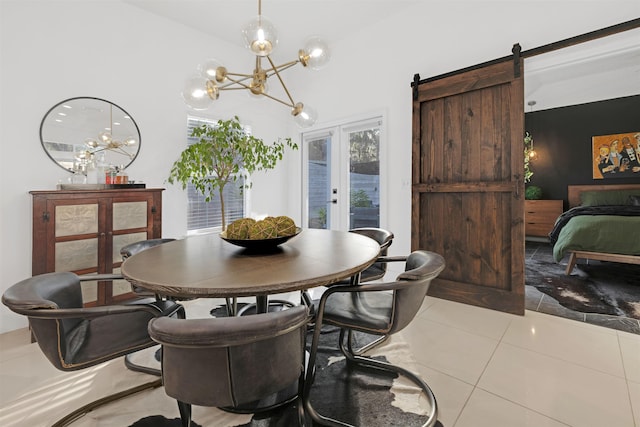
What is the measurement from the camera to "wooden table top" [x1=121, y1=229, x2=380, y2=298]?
109 centimetres

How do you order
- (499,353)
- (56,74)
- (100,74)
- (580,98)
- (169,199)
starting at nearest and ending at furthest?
(499,353) < (56,74) < (100,74) < (169,199) < (580,98)

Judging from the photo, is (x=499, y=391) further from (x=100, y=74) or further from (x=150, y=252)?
(x=100, y=74)

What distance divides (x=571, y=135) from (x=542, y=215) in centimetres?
169

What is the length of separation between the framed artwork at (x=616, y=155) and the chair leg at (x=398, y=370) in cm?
651

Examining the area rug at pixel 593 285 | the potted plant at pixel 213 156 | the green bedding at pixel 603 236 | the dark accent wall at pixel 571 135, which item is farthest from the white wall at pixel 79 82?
the dark accent wall at pixel 571 135

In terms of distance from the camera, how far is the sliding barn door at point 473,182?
2.71 metres

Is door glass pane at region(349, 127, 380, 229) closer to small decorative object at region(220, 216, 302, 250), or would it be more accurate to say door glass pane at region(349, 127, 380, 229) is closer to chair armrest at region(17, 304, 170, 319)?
small decorative object at region(220, 216, 302, 250)

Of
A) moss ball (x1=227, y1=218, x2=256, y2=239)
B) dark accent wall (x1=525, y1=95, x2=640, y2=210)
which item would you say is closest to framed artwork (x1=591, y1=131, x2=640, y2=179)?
dark accent wall (x1=525, y1=95, x2=640, y2=210)

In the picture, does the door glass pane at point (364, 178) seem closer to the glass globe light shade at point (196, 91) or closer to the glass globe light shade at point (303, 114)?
the glass globe light shade at point (303, 114)

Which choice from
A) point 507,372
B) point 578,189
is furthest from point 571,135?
point 507,372

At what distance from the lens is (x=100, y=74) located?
3.01 metres

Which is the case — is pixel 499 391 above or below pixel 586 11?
below

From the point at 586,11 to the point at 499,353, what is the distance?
8.95ft

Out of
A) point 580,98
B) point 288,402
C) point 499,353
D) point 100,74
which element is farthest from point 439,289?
point 580,98
